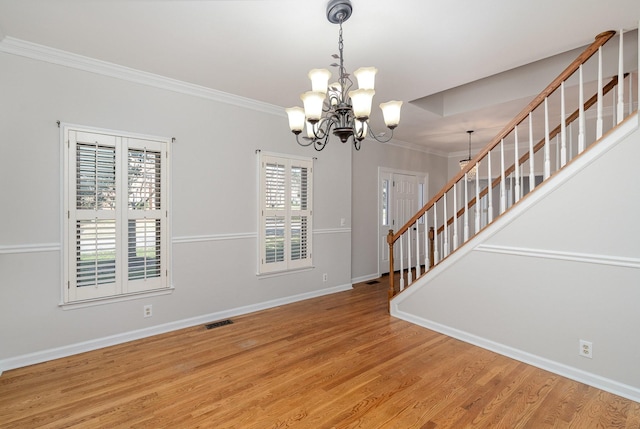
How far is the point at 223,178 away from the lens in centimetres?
387

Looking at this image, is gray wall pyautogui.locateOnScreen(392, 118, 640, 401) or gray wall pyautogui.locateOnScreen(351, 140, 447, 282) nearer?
gray wall pyautogui.locateOnScreen(392, 118, 640, 401)

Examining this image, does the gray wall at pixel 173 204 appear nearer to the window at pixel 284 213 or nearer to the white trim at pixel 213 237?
the white trim at pixel 213 237

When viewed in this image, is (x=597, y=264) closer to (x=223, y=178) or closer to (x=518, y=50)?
(x=518, y=50)

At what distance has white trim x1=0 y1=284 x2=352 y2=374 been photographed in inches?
108

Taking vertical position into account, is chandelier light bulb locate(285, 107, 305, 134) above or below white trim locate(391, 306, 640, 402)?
above

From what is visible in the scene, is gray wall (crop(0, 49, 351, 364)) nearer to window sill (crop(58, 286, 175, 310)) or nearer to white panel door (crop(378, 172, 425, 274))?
window sill (crop(58, 286, 175, 310))

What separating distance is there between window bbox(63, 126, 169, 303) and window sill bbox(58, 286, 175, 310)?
0.13ft

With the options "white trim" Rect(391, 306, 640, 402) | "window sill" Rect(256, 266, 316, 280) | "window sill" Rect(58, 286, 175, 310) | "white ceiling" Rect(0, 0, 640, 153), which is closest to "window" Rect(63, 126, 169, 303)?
"window sill" Rect(58, 286, 175, 310)

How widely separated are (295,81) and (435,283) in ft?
8.98

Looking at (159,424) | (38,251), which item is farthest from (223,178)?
(159,424)

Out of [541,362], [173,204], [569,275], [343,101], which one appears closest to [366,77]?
[343,101]

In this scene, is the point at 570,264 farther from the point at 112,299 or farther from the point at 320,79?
the point at 112,299

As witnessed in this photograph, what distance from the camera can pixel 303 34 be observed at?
2.55 meters

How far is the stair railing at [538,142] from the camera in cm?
255
